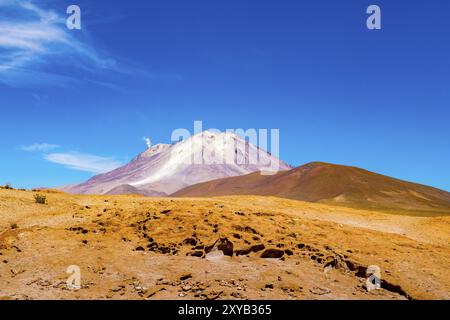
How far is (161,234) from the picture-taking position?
18.4 m

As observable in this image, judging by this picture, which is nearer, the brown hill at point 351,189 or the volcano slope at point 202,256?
the volcano slope at point 202,256

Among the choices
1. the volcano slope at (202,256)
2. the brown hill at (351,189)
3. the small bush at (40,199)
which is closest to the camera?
the volcano slope at (202,256)

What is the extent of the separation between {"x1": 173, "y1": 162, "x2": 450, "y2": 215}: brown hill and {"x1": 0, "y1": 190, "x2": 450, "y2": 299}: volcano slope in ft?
318

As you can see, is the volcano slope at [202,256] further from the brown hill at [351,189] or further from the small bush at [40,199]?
the brown hill at [351,189]

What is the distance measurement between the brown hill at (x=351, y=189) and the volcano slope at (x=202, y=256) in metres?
96.9

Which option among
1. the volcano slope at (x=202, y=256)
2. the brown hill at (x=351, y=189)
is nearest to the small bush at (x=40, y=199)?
the volcano slope at (x=202, y=256)

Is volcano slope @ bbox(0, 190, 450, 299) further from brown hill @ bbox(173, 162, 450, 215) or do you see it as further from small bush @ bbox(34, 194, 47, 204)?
brown hill @ bbox(173, 162, 450, 215)

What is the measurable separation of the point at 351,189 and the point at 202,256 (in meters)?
133

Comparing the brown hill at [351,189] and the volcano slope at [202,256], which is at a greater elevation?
the brown hill at [351,189]

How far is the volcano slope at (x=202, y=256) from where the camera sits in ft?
46.5

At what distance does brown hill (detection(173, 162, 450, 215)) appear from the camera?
124438 millimetres
